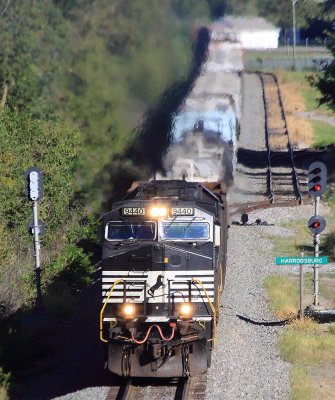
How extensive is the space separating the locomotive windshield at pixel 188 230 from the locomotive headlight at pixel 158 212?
0.81ft

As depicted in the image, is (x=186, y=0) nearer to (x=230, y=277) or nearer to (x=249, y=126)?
(x=230, y=277)

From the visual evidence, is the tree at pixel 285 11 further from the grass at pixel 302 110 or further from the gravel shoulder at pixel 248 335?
the gravel shoulder at pixel 248 335

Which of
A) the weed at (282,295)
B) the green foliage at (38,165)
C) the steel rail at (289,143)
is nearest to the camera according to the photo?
the weed at (282,295)

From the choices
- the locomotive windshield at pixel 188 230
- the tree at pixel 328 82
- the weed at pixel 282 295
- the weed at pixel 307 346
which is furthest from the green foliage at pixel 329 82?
the locomotive windshield at pixel 188 230

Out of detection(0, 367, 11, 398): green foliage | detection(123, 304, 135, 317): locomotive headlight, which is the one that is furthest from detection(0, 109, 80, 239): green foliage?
detection(123, 304, 135, 317): locomotive headlight

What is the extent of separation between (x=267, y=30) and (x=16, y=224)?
17.5 metres

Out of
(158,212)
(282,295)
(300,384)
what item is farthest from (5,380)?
(282,295)

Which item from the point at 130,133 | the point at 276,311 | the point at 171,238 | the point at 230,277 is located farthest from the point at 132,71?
the point at 171,238

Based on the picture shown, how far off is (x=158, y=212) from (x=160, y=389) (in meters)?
3.72

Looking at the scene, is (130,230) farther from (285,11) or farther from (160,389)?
(285,11)

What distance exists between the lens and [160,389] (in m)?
13.1

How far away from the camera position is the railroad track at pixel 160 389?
12617 mm

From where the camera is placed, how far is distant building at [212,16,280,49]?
30.2 meters

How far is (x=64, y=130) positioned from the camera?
29.8 m
